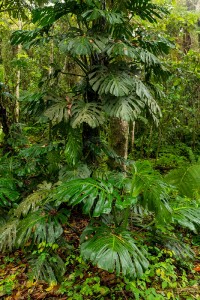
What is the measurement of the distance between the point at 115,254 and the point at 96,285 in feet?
2.00

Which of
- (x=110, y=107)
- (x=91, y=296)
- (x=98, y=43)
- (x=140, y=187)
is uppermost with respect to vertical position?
(x=98, y=43)

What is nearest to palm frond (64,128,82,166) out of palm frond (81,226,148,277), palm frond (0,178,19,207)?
palm frond (0,178,19,207)

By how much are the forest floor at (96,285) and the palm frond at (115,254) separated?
36 centimetres

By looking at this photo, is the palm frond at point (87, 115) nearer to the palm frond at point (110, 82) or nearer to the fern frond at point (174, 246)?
the palm frond at point (110, 82)

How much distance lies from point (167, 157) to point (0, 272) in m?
3.97

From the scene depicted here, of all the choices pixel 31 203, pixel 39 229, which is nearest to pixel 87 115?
pixel 31 203

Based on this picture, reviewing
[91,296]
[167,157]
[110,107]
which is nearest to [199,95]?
[167,157]

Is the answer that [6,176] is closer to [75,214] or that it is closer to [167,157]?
[75,214]

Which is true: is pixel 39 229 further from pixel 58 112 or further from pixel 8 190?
pixel 58 112

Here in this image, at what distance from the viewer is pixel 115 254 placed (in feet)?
4.98

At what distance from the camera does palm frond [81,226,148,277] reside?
58.1 inches

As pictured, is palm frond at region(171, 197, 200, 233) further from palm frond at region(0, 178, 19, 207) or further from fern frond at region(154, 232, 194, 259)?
palm frond at region(0, 178, 19, 207)

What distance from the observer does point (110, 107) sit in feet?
7.99

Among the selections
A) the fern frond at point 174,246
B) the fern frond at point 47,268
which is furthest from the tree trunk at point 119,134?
the fern frond at point 47,268
